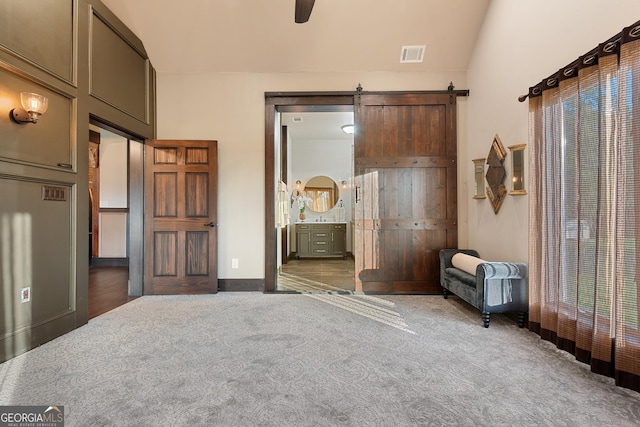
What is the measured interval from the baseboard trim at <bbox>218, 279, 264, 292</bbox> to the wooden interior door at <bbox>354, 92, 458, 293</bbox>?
54.1 inches

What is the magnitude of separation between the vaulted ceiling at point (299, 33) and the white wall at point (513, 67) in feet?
1.44

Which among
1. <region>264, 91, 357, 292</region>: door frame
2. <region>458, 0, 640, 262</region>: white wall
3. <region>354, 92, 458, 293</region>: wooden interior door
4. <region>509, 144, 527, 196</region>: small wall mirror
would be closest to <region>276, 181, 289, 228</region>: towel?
<region>264, 91, 357, 292</region>: door frame

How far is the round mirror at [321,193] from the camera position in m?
8.18

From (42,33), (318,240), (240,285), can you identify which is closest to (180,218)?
(240,285)

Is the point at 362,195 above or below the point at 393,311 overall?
above

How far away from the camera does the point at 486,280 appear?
2846mm

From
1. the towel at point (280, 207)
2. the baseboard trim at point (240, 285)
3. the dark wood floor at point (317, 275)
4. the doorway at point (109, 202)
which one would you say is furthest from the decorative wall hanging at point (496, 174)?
the doorway at point (109, 202)

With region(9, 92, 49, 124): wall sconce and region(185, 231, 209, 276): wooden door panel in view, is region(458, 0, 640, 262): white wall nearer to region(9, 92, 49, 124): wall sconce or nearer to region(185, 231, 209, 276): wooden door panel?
region(185, 231, 209, 276): wooden door panel

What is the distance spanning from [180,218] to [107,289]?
5.50ft

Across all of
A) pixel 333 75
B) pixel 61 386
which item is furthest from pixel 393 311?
pixel 333 75

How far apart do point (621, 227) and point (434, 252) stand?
2.45 meters

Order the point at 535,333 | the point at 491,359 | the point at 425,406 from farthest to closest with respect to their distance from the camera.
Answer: the point at 535,333 → the point at 491,359 → the point at 425,406

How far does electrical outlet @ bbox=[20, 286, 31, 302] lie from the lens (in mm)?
2377

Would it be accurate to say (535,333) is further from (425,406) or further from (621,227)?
(425,406)
